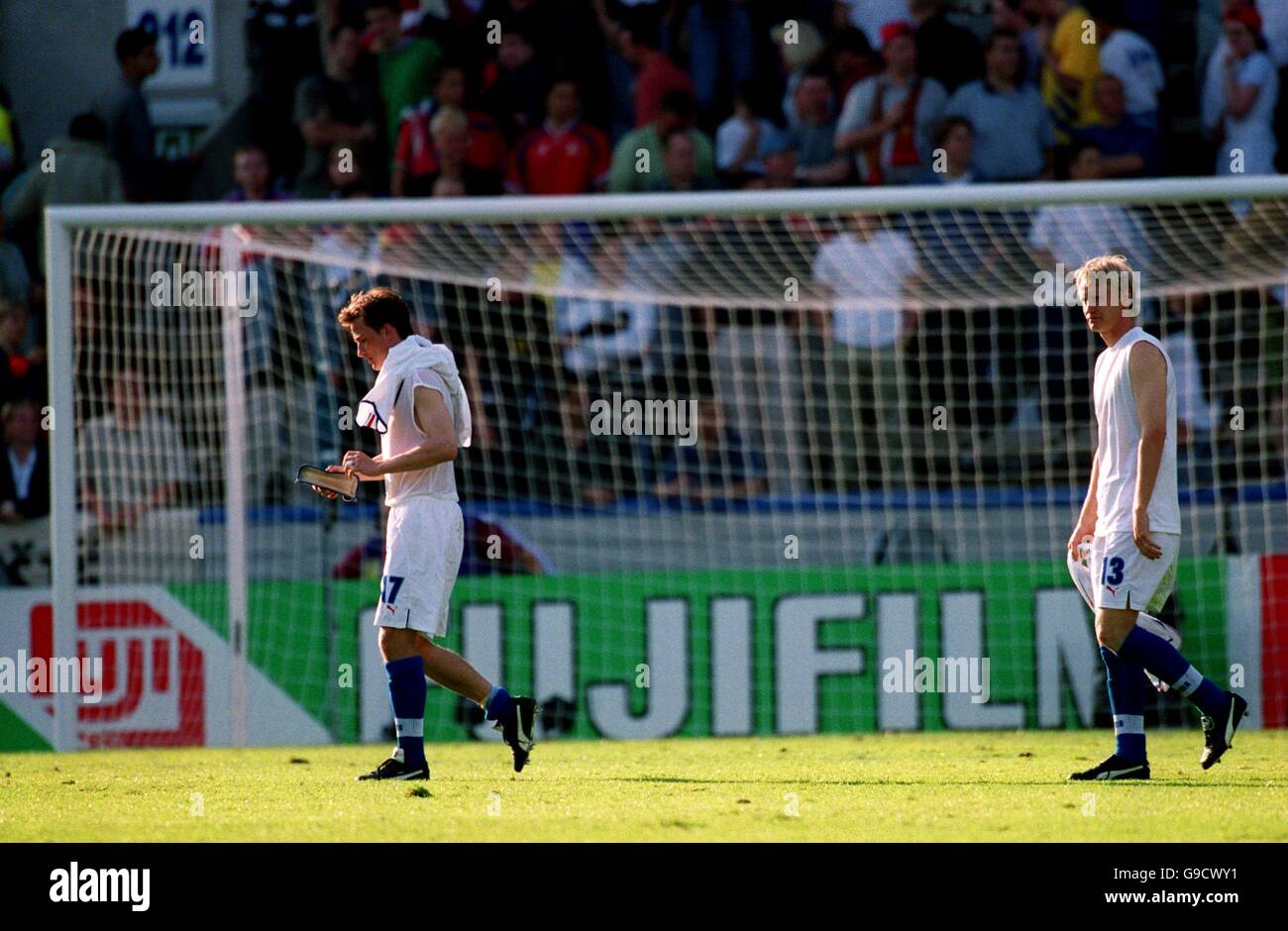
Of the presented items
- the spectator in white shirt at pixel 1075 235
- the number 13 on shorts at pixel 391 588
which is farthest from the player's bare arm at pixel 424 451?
the spectator in white shirt at pixel 1075 235

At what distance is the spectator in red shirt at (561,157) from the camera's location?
13461 mm

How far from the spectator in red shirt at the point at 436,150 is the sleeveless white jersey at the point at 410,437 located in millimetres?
6628

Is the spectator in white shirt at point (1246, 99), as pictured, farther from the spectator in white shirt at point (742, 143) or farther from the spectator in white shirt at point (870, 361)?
the spectator in white shirt at point (742, 143)

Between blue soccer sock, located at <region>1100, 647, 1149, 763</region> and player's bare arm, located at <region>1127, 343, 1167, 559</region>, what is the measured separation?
0.45 m

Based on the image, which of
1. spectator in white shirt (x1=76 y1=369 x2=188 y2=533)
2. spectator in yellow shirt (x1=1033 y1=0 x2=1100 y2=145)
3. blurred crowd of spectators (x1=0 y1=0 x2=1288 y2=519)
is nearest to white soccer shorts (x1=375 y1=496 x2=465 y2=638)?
spectator in white shirt (x1=76 y1=369 x2=188 y2=533)

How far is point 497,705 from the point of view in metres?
7.11

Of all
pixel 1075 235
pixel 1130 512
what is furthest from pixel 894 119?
pixel 1130 512

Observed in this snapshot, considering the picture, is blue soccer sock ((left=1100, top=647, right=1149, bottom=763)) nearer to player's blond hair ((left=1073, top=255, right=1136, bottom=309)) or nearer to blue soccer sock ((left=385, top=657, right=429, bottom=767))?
player's blond hair ((left=1073, top=255, right=1136, bottom=309))

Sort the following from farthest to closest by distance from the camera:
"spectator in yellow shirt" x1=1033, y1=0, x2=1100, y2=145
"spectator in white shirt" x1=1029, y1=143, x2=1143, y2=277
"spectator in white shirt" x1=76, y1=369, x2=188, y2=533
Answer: "spectator in yellow shirt" x1=1033, y1=0, x2=1100, y2=145
"spectator in white shirt" x1=1029, y1=143, x2=1143, y2=277
"spectator in white shirt" x1=76, y1=369, x2=188, y2=533

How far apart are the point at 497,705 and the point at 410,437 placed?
1106 mm

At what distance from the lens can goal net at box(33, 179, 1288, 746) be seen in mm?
10672

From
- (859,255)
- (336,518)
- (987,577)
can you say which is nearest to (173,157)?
(336,518)

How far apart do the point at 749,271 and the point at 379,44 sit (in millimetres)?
4038

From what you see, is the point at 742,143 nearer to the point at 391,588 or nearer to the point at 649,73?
the point at 649,73
